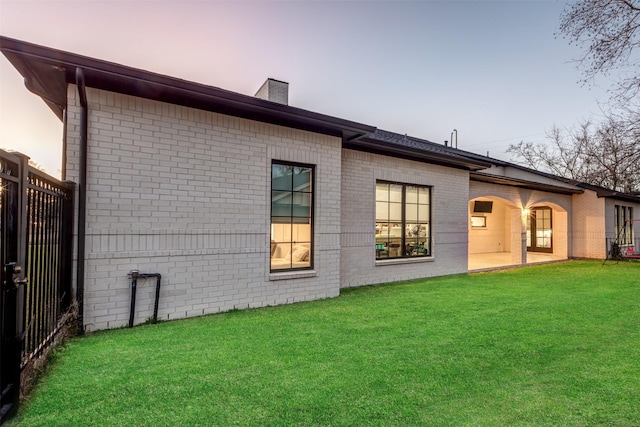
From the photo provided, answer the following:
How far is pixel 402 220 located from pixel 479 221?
10.4m

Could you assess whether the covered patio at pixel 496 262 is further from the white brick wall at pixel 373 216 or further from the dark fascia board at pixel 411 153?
the dark fascia board at pixel 411 153

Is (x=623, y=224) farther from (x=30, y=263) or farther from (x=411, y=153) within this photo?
(x=30, y=263)

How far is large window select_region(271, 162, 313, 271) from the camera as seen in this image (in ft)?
18.5

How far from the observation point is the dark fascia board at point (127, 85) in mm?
3523

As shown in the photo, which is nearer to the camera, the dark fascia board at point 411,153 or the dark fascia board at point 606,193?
the dark fascia board at point 411,153

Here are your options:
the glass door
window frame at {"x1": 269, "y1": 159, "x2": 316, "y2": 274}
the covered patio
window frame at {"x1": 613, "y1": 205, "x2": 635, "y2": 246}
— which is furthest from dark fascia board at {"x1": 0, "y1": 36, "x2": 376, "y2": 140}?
window frame at {"x1": 613, "y1": 205, "x2": 635, "y2": 246}

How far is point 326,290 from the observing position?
6125 mm

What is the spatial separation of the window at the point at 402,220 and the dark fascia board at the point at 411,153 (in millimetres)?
717

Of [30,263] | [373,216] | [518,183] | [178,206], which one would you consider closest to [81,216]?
[178,206]

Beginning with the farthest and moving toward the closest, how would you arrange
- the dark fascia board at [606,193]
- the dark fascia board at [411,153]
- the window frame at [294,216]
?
the dark fascia board at [606,193] → the dark fascia board at [411,153] → the window frame at [294,216]

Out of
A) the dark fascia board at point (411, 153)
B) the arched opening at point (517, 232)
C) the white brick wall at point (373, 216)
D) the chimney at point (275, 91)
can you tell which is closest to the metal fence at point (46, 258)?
the chimney at point (275, 91)

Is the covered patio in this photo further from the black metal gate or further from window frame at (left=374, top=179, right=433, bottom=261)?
the black metal gate

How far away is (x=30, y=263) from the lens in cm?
275

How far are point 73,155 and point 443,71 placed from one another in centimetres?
1130
